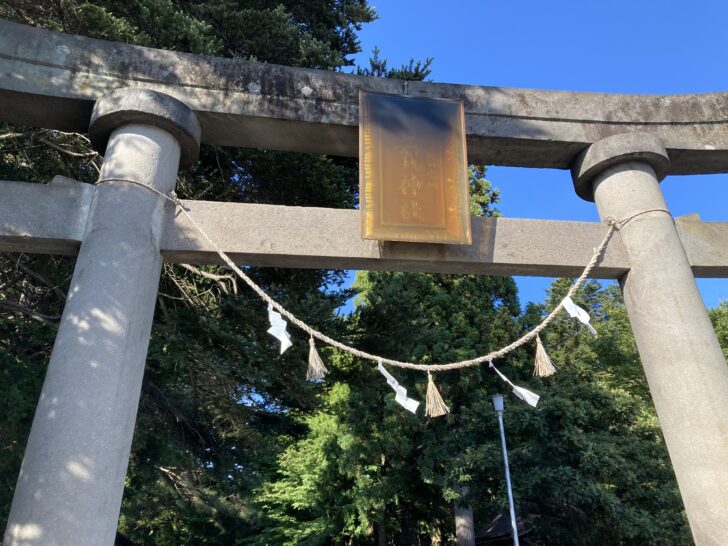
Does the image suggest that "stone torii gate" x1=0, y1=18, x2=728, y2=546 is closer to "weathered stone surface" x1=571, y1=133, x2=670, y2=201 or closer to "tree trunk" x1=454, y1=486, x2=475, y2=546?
"weathered stone surface" x1=571, y1=133, x2=670, y2=201

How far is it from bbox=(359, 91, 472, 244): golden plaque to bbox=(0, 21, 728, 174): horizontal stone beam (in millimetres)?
176

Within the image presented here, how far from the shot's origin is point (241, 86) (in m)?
3.91

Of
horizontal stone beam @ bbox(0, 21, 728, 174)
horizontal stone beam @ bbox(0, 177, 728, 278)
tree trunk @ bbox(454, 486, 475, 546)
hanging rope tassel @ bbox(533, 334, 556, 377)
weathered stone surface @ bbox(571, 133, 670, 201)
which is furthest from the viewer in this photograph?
tree trunk @ bbox(454, 486, 475, 546)

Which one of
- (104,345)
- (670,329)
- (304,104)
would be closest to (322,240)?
(304,104)

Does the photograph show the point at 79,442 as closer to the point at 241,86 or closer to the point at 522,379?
the point at 241,86

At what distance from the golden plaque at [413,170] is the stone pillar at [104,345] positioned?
131cm

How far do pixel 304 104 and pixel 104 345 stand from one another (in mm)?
2203

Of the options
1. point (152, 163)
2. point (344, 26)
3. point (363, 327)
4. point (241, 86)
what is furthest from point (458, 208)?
point (344, 26)

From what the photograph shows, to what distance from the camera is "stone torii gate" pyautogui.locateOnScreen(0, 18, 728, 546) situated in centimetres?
276

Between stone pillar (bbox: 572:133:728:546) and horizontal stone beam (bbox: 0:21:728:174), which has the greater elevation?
horizontal stone beam (bbox: 0:21:728:174)

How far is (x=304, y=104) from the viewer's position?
13.0 feet

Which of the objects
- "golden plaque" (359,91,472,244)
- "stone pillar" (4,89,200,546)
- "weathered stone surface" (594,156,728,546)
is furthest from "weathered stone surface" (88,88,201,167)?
"weathered stone surface" (594,156,728,546)

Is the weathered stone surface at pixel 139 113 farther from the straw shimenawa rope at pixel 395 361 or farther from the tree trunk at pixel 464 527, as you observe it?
the tree trunk at pixel 464 527

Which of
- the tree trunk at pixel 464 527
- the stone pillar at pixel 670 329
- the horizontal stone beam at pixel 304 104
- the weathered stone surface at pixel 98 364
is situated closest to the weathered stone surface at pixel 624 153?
the stone pillar at pixel 670 329
